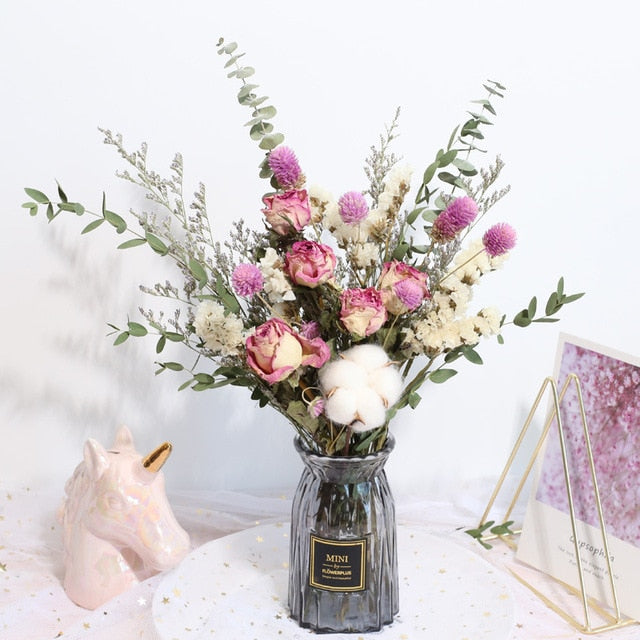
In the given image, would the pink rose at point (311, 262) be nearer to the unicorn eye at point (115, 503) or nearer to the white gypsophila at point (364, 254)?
the white gypsophila at point (364, 254)

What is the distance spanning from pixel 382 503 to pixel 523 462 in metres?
0.46

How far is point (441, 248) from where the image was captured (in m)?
1.00

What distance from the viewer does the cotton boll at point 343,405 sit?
0.91 meters

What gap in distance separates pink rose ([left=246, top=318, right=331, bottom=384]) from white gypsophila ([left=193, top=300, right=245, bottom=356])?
4 centimetres

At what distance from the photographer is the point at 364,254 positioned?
3.18 ft

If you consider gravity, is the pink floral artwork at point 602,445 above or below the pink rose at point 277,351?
below

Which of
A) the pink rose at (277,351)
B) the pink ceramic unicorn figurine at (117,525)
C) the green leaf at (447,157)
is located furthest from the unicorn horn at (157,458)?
the green leaf at (447,157)

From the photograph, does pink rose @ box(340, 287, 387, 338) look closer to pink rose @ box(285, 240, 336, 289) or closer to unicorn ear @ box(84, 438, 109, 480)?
pink rose @ box(285, 240, 336, 289)

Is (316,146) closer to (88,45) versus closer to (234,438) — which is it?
(88,45)

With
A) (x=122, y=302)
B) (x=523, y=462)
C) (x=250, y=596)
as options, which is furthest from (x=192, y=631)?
(x=523, y=462)

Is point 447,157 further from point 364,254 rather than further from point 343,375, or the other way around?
point 343,375

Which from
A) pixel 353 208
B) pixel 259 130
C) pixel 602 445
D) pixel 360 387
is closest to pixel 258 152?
pixel 259 130

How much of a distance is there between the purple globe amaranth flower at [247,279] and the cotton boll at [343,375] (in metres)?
0.11

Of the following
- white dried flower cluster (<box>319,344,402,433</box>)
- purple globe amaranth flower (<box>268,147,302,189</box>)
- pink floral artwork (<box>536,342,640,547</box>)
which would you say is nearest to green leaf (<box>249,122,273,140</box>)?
purple globe amaranth flower (<box>268,147,302,189</box>)
